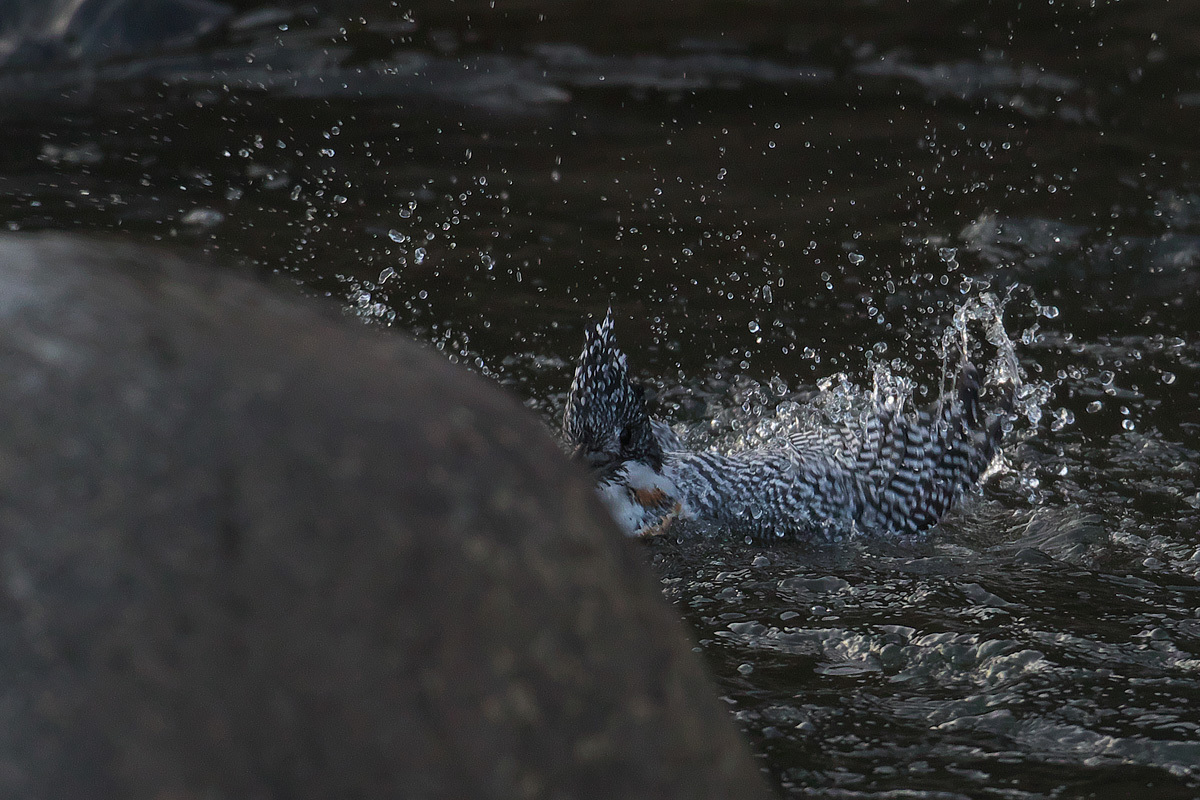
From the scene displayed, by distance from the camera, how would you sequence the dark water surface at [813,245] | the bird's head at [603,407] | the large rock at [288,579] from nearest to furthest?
the large rock at [288,579] → the dark water surface at [813,245] → the bird's head at [603,407]

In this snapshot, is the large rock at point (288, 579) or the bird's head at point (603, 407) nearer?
the large rock at point (288, 579)

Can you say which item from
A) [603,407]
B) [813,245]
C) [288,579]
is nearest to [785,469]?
[603,407]

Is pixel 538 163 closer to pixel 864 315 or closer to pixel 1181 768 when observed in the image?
pixel 864 315

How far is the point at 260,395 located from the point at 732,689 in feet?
6.98

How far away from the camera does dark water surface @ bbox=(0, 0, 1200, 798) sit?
142 inches

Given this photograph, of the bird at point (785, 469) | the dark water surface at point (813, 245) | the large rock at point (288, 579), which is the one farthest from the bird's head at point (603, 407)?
the large rock at point (288, 579)

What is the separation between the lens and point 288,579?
157 centimetres

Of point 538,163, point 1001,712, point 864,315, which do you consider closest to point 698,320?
point 864,315

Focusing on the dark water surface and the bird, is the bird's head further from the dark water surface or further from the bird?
the dark water surface

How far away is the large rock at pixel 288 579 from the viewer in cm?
150

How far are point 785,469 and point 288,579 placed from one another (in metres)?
4.07

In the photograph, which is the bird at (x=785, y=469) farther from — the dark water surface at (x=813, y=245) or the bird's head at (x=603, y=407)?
the dark water surface at (x=813, y=245)

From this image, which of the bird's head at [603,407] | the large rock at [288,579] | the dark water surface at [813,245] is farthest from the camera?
the bird's head at [603,407]

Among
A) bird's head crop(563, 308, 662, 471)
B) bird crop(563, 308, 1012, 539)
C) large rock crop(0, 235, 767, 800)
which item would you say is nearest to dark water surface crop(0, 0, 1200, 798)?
bird crop(563, 308, 1012, 539)
